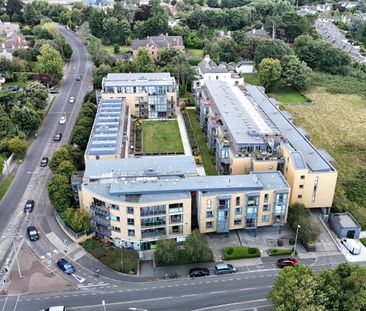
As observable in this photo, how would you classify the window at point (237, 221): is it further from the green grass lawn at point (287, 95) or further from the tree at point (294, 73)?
the tree at point (294, 73)

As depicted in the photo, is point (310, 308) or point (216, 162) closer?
point (310, 308)

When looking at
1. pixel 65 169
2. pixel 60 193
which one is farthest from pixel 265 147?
pixel 60 193

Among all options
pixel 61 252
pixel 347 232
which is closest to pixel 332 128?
pixel 347 232

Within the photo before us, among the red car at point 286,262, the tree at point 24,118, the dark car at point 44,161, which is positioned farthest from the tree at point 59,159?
the red car at point 286,262

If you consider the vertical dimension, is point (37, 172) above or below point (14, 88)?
below

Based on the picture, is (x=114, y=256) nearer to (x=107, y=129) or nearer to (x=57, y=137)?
(x=107, y=129)

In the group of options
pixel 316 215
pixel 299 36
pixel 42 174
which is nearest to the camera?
pixel 316 215

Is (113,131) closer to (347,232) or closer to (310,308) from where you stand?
(347,232)

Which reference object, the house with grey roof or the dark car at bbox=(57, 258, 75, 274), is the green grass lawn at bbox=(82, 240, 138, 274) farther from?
the house with grey roof
